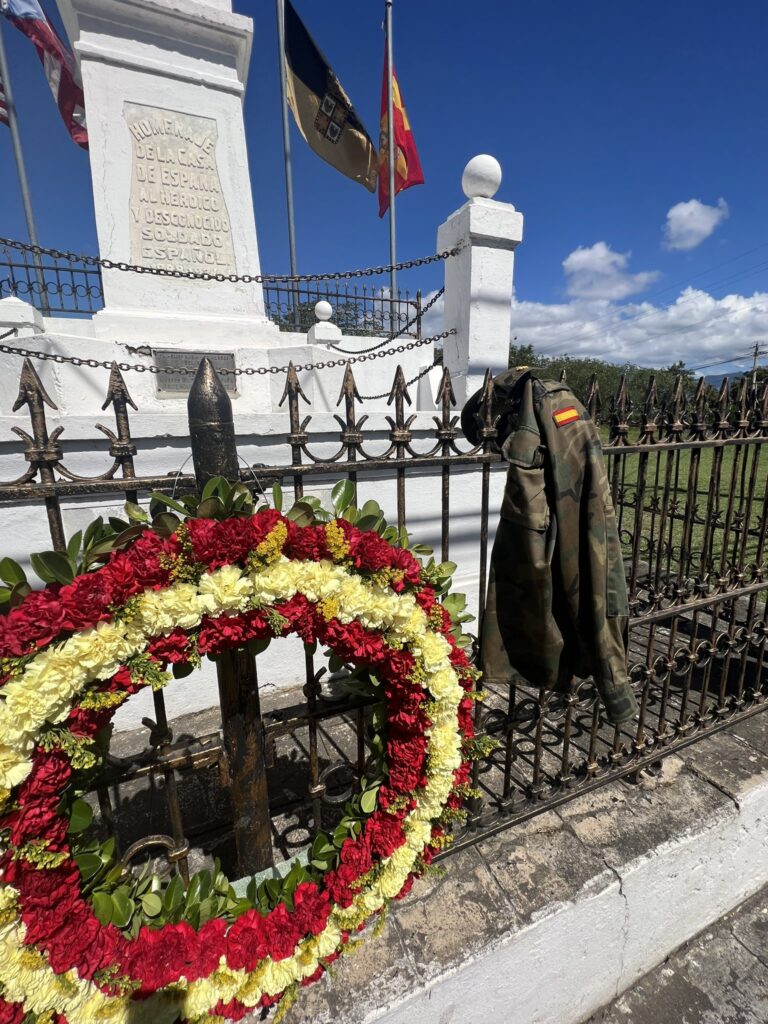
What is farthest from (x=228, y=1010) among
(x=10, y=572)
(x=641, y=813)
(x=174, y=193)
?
(x=174, y=193)

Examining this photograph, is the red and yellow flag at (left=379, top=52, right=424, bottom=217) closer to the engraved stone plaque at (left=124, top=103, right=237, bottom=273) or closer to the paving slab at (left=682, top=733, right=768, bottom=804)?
the engraved stone plaque at (left=124, top=103, right=237, bottom=273)

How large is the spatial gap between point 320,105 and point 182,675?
9793 millimetres

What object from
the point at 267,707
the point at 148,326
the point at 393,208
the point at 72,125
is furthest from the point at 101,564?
the point at 72,125

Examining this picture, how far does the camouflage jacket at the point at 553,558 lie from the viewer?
5.31 feet

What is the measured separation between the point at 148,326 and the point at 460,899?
5.53 meters

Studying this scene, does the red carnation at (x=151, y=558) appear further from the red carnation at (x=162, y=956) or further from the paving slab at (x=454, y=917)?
the paving slab at (x=454, y=917)

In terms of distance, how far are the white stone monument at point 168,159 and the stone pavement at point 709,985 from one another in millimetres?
5966

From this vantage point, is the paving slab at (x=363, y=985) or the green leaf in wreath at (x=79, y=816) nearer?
the green leaf in wreath at (x=79, y=816)

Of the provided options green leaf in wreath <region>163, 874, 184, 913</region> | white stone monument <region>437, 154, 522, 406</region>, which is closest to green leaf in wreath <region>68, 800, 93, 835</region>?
green leaf in wreath <region>163, 874, 184, 913</region>

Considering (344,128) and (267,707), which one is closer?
(267,707)

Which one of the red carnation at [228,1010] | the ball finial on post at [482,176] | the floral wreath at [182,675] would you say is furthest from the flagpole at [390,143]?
the red carnation at [228,1010]

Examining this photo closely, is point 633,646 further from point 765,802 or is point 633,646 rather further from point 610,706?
point 610,706

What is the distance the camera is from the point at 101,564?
4.00ft

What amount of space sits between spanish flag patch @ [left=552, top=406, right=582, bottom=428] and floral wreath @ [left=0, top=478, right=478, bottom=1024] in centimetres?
67
